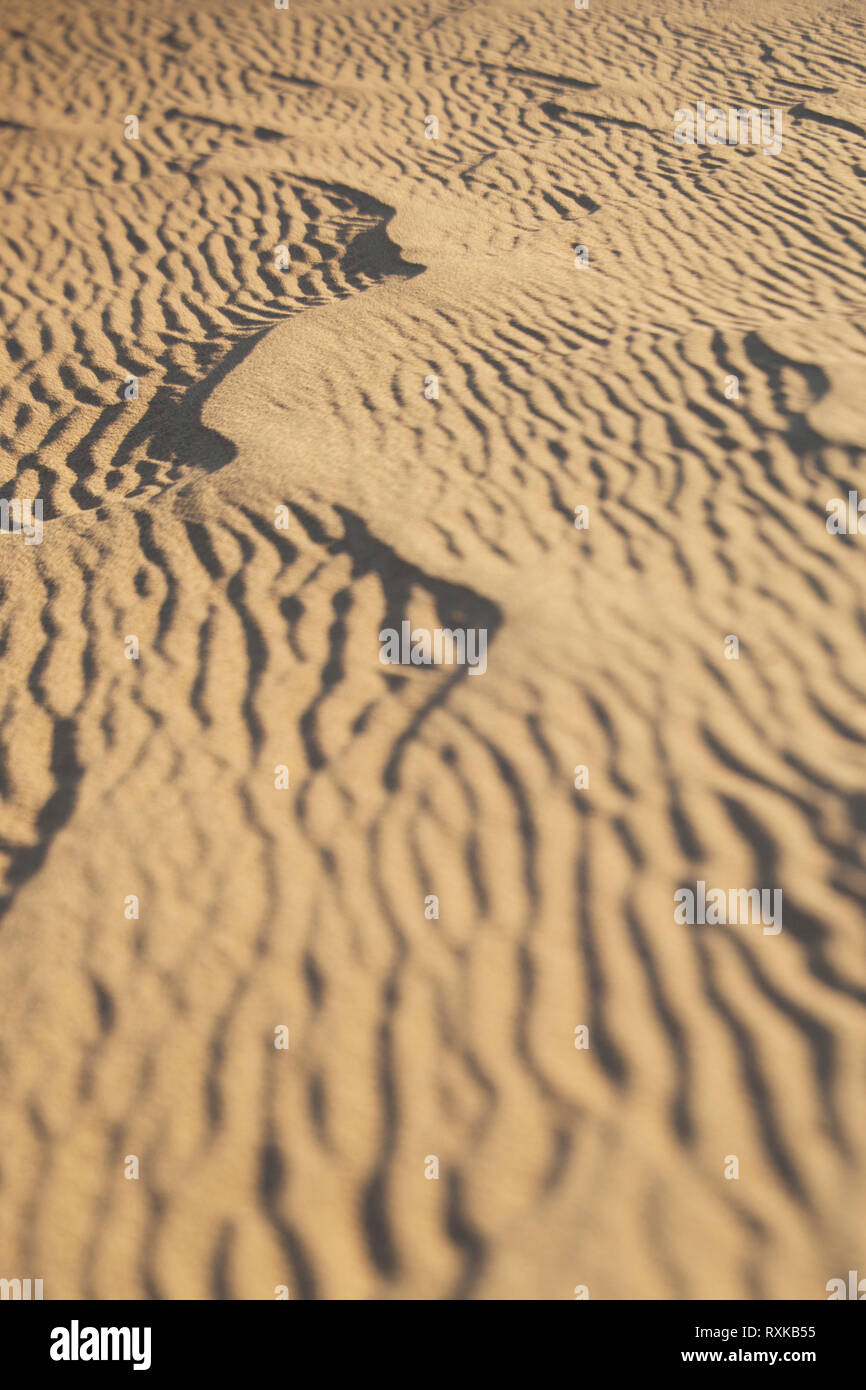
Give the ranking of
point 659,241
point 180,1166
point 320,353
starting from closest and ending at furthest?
point 180,1166, point 320,353, point 659,241

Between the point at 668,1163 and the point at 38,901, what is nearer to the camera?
the point at 668,1163

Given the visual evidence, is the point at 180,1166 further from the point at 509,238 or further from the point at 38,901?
the point at 509,238

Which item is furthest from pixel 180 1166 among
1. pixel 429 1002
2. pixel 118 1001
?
pixel 429 1002
